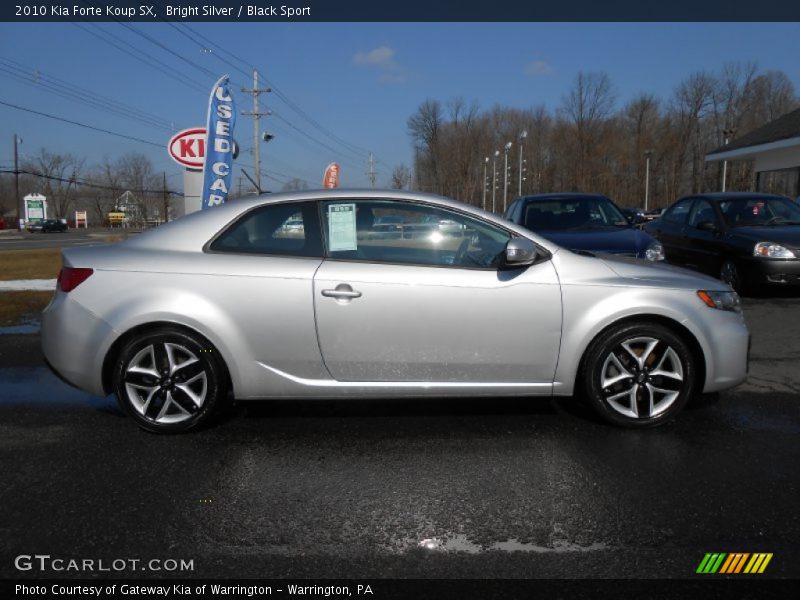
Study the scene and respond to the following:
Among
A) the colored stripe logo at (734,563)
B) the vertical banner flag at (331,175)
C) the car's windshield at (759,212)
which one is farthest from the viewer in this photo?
the vertical banner flag at (331,175)

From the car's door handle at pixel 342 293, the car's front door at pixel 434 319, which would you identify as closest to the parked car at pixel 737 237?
the car's front door at pixel 434 319

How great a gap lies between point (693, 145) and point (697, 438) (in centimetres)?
7166

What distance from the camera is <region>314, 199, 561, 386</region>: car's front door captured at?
375cm

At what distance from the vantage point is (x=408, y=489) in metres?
3.16

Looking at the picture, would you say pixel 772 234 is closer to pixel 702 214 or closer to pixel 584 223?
pixel 702 214

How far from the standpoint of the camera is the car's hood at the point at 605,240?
7.13 m

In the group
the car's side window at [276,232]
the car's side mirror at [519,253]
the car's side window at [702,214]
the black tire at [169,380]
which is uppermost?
the car's side window at [702,214]

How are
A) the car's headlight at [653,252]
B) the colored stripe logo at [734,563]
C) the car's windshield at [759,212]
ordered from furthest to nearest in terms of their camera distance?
the car's windshield at [759,212]
the car's headlight at [653,252]
the colored stripe logo at [734,563]

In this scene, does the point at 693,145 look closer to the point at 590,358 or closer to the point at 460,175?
the point at 460,175

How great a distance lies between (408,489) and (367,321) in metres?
1.06

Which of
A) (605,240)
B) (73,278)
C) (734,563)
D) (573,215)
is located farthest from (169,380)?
(573,215)

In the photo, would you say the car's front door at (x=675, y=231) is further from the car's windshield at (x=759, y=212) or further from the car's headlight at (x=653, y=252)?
the car's headlight at (x=653, y=252)

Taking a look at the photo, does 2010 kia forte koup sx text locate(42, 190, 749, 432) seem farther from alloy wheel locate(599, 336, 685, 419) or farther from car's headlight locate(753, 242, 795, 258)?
car's headlight locate(753, 242, 795, 258)

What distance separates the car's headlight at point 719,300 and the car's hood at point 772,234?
526 cm
